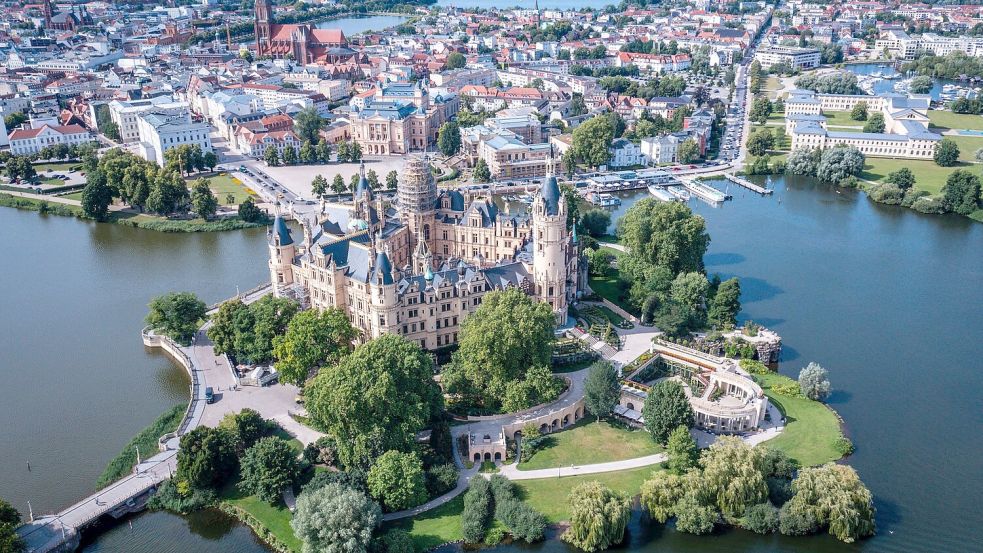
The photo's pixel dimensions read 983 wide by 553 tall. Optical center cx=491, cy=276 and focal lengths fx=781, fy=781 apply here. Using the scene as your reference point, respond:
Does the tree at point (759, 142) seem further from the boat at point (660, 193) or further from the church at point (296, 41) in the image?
the church at point (296, 41)

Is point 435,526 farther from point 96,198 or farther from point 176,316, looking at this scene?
point 96,198

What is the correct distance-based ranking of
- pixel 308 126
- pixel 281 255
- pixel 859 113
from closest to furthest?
1. pixel 281 255
2. pixel 308 126
3. pixel 859 113

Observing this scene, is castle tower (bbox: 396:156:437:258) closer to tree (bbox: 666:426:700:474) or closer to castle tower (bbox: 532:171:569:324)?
castle tower (bbox: 532:171:569:324)

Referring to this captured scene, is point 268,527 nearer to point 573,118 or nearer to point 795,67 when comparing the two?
point 573,118

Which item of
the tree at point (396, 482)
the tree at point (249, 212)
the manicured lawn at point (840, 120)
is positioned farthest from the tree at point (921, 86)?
the tree at point (396, 482)

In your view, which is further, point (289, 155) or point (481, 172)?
point (289, 155)

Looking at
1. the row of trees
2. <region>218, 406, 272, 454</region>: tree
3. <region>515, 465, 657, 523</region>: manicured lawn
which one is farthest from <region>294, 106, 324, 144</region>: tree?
the row of trees

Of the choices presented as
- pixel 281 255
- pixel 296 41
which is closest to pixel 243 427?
pixel 281 255
